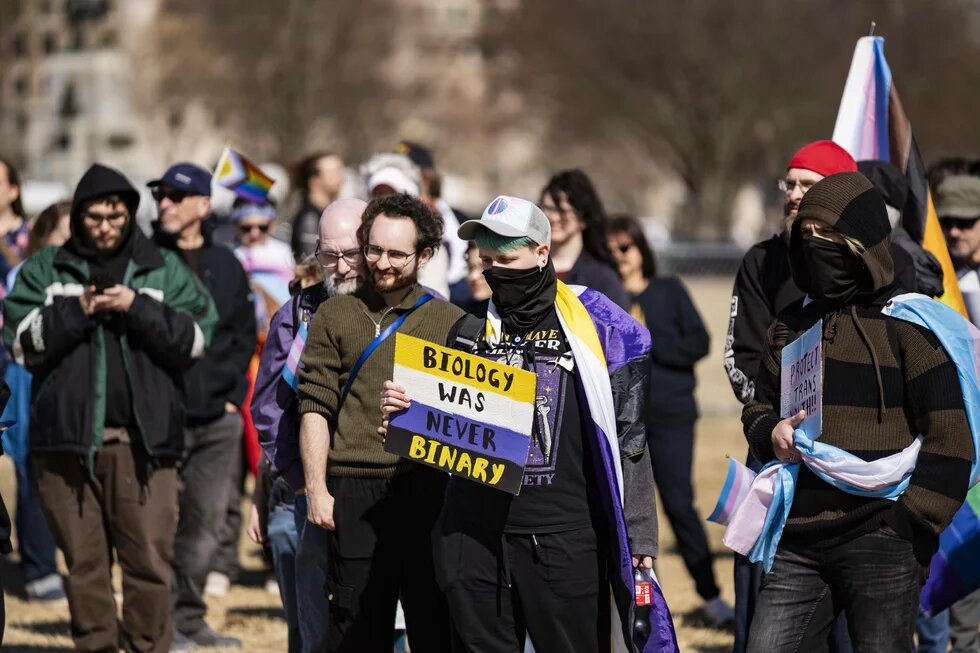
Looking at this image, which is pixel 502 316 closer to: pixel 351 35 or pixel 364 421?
pixel 364 421

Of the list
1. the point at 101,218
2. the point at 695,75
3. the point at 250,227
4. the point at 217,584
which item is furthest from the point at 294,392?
the point at 695,75

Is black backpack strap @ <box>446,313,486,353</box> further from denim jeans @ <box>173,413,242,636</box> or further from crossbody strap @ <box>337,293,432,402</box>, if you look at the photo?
denim jeans @ <box>173,413,242,636</box>

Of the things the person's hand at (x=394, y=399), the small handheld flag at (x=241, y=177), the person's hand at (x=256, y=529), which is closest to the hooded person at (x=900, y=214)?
the person's hand at (x=394, y=399)

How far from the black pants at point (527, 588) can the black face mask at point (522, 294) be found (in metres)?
0.72

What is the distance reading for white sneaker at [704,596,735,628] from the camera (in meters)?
9.45

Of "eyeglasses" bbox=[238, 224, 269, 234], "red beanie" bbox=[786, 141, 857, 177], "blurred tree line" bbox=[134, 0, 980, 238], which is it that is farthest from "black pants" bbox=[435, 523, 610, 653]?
"blurred tree line" bbox=[134, 0, 980, 238]

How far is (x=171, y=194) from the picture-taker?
364 inches

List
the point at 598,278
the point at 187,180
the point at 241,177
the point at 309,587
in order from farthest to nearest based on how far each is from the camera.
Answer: the point at 241,177 < the point at 187,180 < the point at 598,278 < the point at 309,587

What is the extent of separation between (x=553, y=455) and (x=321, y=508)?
Result: 3.62ft

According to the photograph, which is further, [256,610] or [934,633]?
[256,610]

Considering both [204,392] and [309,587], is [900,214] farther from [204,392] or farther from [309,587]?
[204,392]

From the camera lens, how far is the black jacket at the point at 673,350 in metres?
9.65

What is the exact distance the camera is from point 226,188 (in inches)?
407

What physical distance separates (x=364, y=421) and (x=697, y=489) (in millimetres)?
8081
